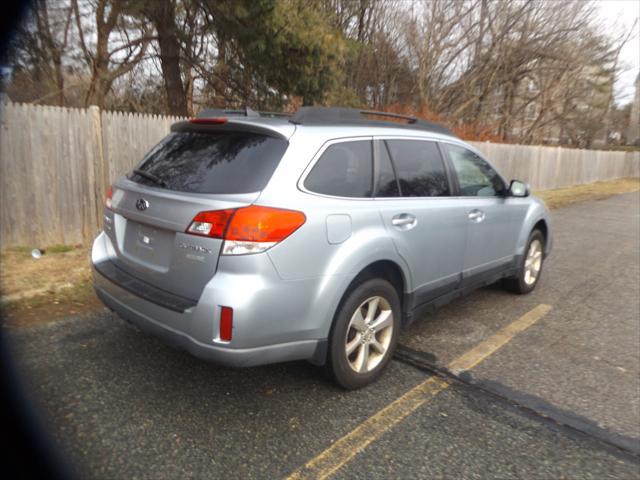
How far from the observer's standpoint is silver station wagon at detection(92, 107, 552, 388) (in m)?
2.53

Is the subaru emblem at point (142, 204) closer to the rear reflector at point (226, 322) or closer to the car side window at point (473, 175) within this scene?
the rear reflector at point (226, 322)

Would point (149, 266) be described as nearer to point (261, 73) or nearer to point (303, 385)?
point (303, 385)

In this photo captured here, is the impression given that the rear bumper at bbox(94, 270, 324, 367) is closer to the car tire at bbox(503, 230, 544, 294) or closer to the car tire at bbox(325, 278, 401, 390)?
the car tire at bbox(325, 278, 401, 390)

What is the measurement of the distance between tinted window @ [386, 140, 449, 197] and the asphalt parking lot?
49.1 inches

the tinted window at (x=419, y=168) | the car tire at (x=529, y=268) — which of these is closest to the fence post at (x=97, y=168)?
the tinted window at (x=419, y=168)

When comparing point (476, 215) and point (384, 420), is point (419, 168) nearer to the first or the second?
point (476, 215)

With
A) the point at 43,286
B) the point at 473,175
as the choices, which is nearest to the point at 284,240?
the point at 473,175

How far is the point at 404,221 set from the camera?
332 cm

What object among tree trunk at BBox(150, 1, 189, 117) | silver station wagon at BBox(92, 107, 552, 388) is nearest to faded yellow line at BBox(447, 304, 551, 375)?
silver station wagon at BBox(92, 107, 552, 388)

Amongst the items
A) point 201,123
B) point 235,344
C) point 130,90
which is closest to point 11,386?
point 235,344

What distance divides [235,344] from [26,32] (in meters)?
9.82

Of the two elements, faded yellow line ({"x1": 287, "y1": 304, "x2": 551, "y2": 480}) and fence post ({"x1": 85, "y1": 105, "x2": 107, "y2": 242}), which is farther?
fence post ({"x1": 85, "y1": 105, "x2": 107, "y2": 242})

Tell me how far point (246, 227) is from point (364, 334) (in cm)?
114

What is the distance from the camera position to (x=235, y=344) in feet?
8.19
